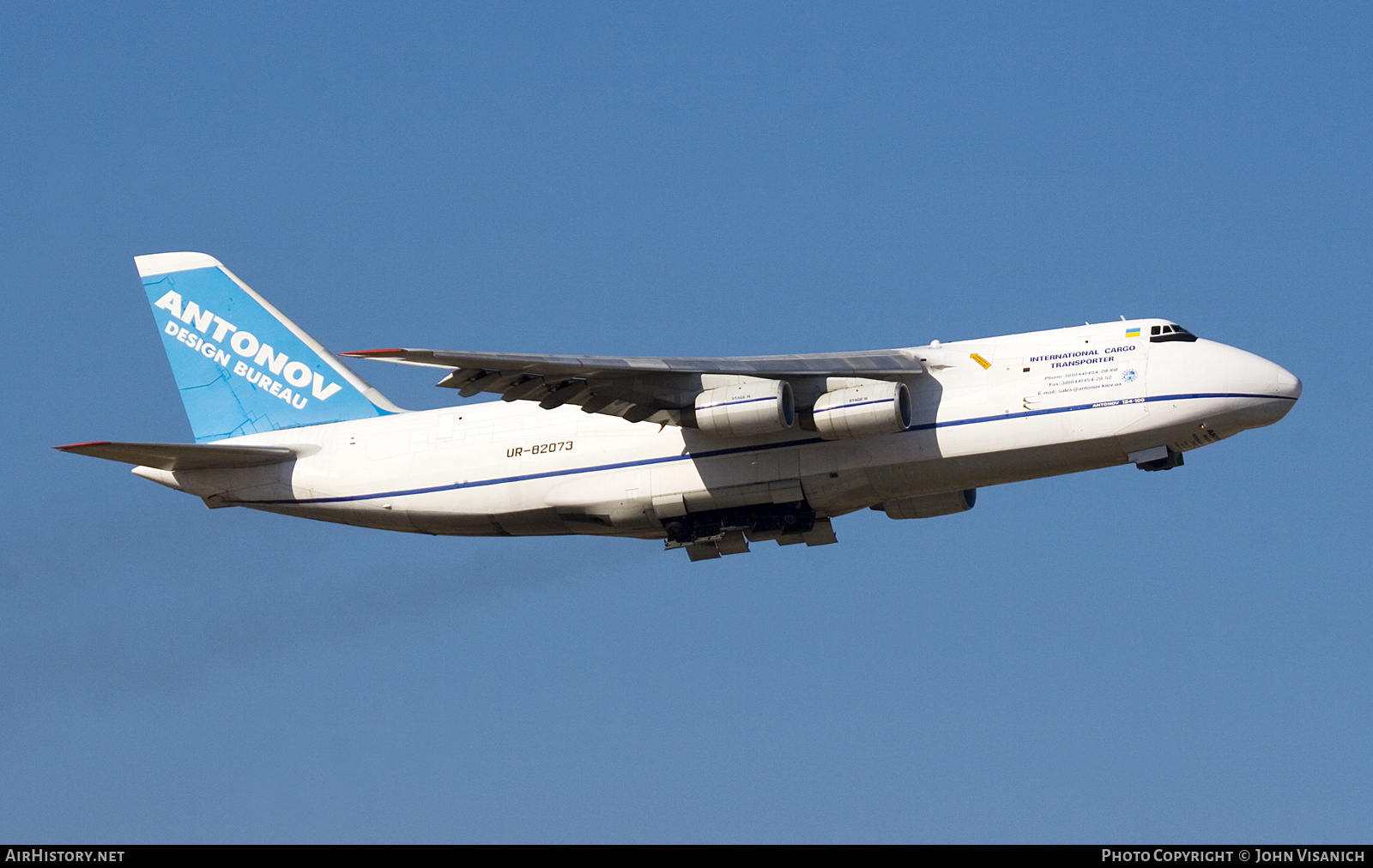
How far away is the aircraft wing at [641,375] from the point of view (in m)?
21.1

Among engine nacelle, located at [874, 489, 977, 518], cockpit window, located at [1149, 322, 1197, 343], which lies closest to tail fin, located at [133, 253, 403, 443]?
engine nacelle, located at [874, 489, 977, 518]

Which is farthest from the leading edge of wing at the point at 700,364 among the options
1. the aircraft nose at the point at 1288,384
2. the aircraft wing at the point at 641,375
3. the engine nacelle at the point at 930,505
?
the aircraft nose at the point at 1288,384

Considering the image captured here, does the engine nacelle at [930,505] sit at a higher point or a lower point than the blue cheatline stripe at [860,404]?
lower

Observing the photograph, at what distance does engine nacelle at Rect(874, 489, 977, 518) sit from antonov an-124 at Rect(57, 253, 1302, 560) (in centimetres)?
3

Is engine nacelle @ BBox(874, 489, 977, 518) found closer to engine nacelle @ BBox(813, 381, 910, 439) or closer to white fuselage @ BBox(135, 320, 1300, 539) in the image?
white fuselage @ BBox(135, 320, 1300, 539)

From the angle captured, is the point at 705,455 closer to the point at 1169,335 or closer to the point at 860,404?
the point at 860,404

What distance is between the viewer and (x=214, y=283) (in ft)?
89.1

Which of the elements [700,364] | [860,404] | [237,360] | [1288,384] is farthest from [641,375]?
[1288,384]

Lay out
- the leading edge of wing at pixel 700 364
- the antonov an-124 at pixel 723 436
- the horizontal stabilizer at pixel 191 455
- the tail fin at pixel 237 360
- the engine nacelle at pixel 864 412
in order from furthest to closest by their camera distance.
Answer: the tail fin at pixel 237 360, the horizontal stabilizer at pixel 191 455, the antonov an-124 at pixel 723 436, the engine nacelle at pixel 864 412, the leading edge of wing at pixel 700 364

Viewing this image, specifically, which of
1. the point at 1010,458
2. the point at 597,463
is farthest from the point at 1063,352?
the point at 597,463

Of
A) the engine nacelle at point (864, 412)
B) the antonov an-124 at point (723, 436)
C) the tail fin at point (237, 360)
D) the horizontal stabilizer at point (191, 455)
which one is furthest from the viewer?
the tail fin at point (237, 360)

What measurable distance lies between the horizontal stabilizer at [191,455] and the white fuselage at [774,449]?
0.16 meters

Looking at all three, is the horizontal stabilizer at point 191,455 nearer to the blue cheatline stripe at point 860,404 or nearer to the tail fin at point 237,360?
the tail fin at point 237,360
